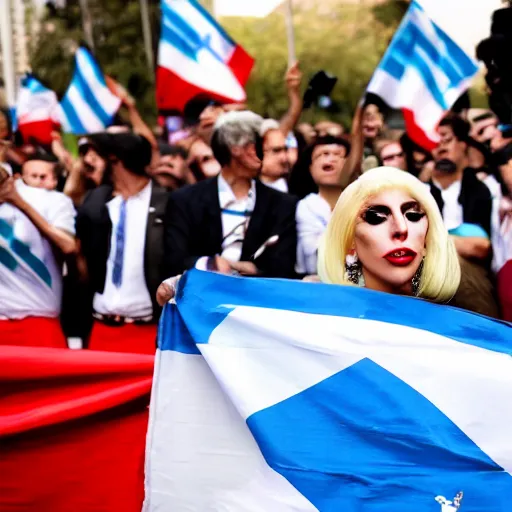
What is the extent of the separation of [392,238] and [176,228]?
2317 millimetres

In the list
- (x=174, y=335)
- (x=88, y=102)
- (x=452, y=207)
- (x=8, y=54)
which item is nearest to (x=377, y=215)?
(x=174, y=335)

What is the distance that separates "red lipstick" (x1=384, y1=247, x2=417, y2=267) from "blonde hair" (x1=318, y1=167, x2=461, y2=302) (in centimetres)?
5

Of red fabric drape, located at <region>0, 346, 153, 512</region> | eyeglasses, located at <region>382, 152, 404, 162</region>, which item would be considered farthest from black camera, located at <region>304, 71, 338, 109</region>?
red fabric drape, located at <region>0, 346, 153, 512</region>

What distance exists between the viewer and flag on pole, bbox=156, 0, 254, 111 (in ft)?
26.4

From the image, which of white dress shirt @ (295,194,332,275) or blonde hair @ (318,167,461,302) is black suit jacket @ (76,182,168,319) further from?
blonde hair @ (318,167,461,302)

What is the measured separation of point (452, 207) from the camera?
6410 millimetres

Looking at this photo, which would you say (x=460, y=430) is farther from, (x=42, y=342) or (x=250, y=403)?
(x=42, y=342)

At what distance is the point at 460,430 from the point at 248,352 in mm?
631

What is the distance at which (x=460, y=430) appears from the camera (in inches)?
119

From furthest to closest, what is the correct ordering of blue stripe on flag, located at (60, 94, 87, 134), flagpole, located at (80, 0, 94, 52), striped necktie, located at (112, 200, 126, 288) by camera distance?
flagpole, located at (80, 0, 94, 52) < blue stripe on flag, located at (60, 94, 87, 134) < striped necktie, located at (112, 200, 126, 288)

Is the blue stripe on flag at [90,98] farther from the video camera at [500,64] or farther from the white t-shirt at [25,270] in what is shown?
the white t-shirt at [25,270]

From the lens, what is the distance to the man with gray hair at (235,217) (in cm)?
539

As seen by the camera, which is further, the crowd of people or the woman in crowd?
the crowd of people

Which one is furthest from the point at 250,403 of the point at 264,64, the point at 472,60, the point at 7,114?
the point at 264,64
